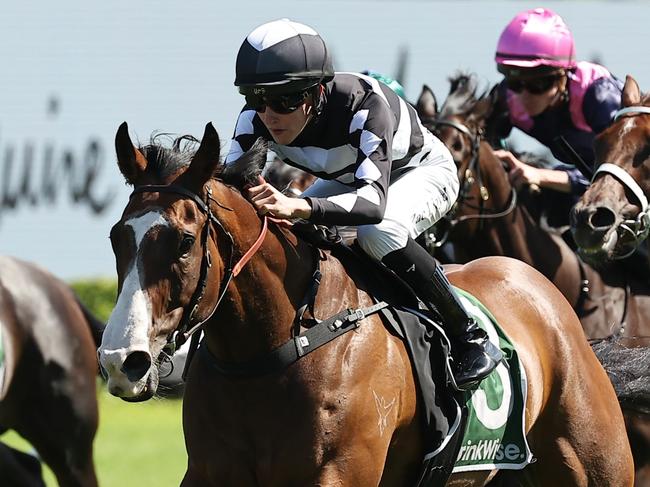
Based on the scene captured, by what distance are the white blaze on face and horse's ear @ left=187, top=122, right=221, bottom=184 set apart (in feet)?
0.93

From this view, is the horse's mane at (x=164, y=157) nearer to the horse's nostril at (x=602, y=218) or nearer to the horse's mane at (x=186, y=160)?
the horse's mane at (x=186, y=160)

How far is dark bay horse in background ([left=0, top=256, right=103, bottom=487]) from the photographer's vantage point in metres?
7.15

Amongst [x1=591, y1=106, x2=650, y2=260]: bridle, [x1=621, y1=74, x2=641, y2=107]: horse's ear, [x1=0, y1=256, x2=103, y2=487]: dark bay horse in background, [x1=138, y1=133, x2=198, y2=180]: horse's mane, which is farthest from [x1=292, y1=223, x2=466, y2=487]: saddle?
[x1=0, y1=256, x2=103, y2=487]: dark bay horse in background

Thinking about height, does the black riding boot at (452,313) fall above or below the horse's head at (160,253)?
below

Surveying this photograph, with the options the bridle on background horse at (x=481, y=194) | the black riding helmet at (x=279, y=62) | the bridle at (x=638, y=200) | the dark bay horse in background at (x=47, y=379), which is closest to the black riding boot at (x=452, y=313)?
the black riding helmet at (x=279, y=62)

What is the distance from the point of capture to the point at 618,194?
19.4ft

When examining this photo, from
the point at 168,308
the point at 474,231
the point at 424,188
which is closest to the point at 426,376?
the point at 424,188

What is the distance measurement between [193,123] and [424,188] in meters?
8.82

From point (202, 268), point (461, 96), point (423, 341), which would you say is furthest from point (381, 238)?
point (461, 96)

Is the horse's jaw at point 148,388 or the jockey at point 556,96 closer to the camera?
the horse's jaw at point 148,388

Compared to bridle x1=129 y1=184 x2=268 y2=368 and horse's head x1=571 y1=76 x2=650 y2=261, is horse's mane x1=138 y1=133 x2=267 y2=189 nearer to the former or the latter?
bridle x1=129 y1=184 x2=268 y2=368

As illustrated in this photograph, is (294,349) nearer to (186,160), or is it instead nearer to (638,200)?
(186,160)

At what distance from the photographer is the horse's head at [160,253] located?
371 centimetres

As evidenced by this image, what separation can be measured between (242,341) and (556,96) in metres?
3.79
